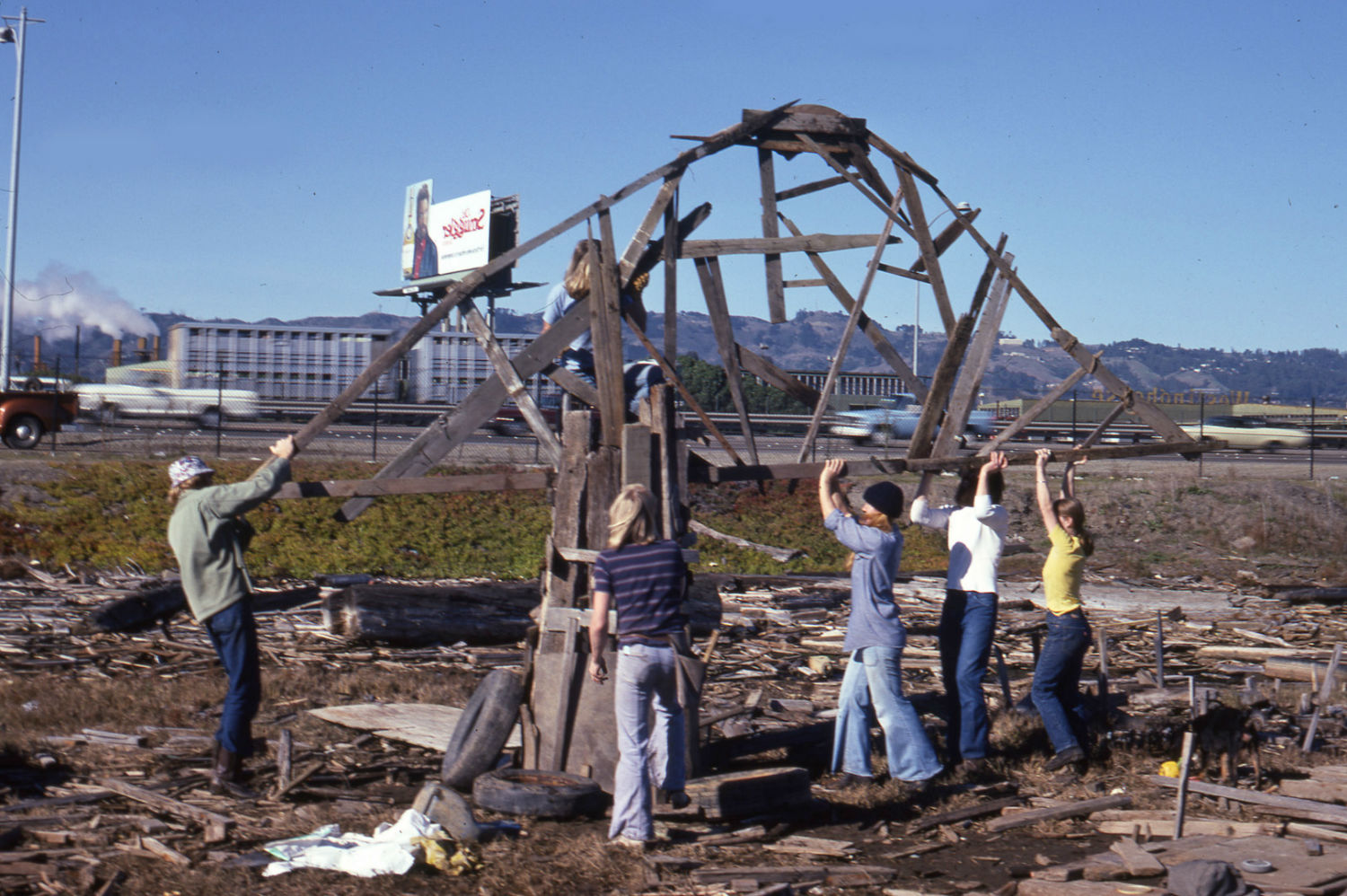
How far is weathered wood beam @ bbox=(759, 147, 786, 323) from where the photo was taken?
25.8 ft

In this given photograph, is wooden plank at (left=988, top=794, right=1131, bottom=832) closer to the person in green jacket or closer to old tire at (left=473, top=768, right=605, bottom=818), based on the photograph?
old tire at (left=473, top=768, right=605, bottom=818)

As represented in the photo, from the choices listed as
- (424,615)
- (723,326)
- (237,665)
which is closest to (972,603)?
(723,326)

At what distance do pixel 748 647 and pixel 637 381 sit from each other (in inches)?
240

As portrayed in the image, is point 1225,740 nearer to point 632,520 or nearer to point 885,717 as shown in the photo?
point 885,717

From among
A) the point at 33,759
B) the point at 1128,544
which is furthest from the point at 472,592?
the point at 1128,544

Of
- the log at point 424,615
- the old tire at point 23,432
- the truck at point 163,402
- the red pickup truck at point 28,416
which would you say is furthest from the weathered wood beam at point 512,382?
the truck at point 163,402

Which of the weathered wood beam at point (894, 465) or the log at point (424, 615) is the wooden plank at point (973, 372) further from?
the log at point (424, 615)

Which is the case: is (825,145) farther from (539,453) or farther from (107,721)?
(539,453)

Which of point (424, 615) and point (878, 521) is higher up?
point (878, 521)

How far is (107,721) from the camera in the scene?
881cm

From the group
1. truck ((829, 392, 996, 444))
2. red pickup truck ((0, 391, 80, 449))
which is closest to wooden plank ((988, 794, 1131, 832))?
red pickup truck ((0, 391, 80, 449))

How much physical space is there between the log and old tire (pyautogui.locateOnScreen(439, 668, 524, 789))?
520 cm

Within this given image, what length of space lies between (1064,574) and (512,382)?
12.7 feet

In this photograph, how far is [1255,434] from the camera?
1686 inches
